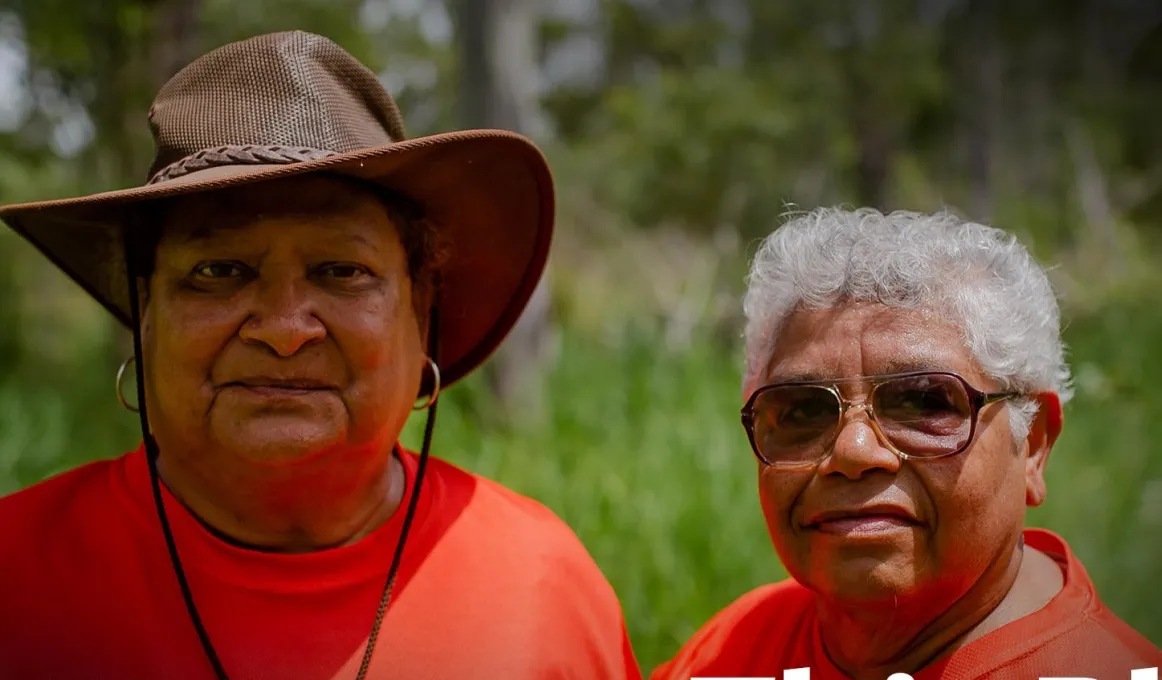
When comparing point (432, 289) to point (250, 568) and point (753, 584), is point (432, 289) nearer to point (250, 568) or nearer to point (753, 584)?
point (250, 568)

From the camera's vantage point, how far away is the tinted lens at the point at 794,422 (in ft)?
6.70

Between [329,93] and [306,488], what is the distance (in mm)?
808

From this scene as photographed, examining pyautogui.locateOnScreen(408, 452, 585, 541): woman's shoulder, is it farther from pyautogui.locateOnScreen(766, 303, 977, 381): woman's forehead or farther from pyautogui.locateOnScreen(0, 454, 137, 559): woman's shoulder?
pyautogui.locateOnScreen(766, 303, 977, 381): woman's forehead

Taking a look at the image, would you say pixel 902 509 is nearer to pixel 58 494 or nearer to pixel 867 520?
pixel 867 520

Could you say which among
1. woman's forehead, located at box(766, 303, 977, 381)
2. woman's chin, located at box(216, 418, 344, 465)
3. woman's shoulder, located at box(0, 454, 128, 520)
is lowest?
woman's shoulder, located at box(0, 454, 128, 520)

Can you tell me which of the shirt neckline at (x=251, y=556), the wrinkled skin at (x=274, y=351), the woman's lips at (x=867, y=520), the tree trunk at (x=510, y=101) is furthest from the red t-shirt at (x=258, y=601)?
the tree trunk at (x=510, y=101)

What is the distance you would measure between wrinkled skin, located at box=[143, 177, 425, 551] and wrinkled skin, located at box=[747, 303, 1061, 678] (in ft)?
2.68

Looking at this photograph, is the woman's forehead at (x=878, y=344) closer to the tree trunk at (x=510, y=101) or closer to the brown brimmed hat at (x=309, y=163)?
the brown brimmed hat at (x=309, y=163)

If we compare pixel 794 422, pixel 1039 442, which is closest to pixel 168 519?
pixel 794 422

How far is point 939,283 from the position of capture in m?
2.01

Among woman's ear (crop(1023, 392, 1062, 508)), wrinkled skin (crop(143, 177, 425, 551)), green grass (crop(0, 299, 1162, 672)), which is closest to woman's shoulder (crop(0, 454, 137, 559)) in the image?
wrinkled skin (crop(143, 177, 425, 551))

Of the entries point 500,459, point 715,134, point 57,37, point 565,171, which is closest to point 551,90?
point 565,171

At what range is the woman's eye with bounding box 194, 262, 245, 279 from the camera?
2092mm

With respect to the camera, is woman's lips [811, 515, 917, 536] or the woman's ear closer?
woman's lips [811, 515, 917, 536]
